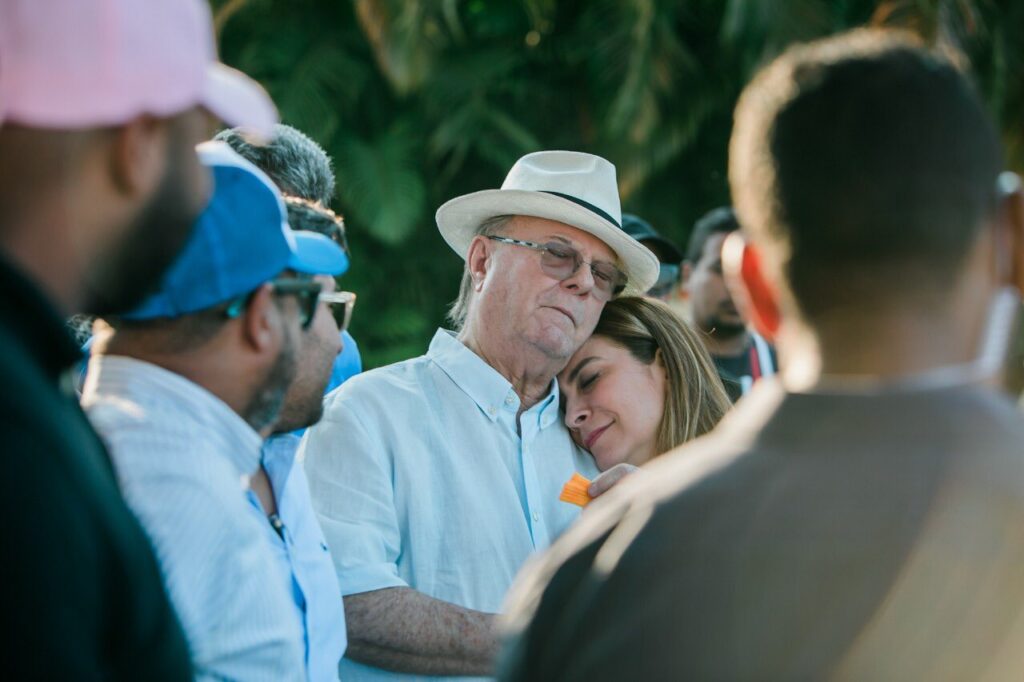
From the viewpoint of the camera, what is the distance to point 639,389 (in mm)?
3568

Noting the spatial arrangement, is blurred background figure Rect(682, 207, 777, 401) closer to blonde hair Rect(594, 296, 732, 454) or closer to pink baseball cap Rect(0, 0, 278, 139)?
blonde hair Rect(594, 296, 732, 454)

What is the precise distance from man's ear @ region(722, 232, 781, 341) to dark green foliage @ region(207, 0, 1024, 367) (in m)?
10.3

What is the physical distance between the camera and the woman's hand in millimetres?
3156

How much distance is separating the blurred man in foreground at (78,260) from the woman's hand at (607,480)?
175 centimetres

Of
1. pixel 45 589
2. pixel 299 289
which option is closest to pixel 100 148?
pixel 45 589

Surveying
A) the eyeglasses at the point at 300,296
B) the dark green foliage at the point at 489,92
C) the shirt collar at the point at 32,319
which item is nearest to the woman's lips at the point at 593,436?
the eyeglasses at the point at 300,296

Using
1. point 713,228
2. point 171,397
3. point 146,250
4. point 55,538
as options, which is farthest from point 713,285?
point 55,538

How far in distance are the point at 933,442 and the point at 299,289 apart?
131 cm

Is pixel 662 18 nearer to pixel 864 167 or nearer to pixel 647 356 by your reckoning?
pixel 647 356

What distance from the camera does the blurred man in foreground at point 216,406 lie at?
1797 mm

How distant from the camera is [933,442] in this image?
1198 mm

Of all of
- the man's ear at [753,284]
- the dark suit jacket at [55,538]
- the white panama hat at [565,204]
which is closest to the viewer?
the dark suit jacket at [55,538]

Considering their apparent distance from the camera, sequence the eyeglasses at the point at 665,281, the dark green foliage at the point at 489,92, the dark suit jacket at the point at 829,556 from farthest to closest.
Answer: the dark green foliage at the point at 489,92 < the eyeglasses at the point at 665,281 < the dark suit jacket at the point at 829,556

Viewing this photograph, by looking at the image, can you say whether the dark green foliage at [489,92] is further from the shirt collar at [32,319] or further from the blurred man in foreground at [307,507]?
the shirt collar at [32,319]
